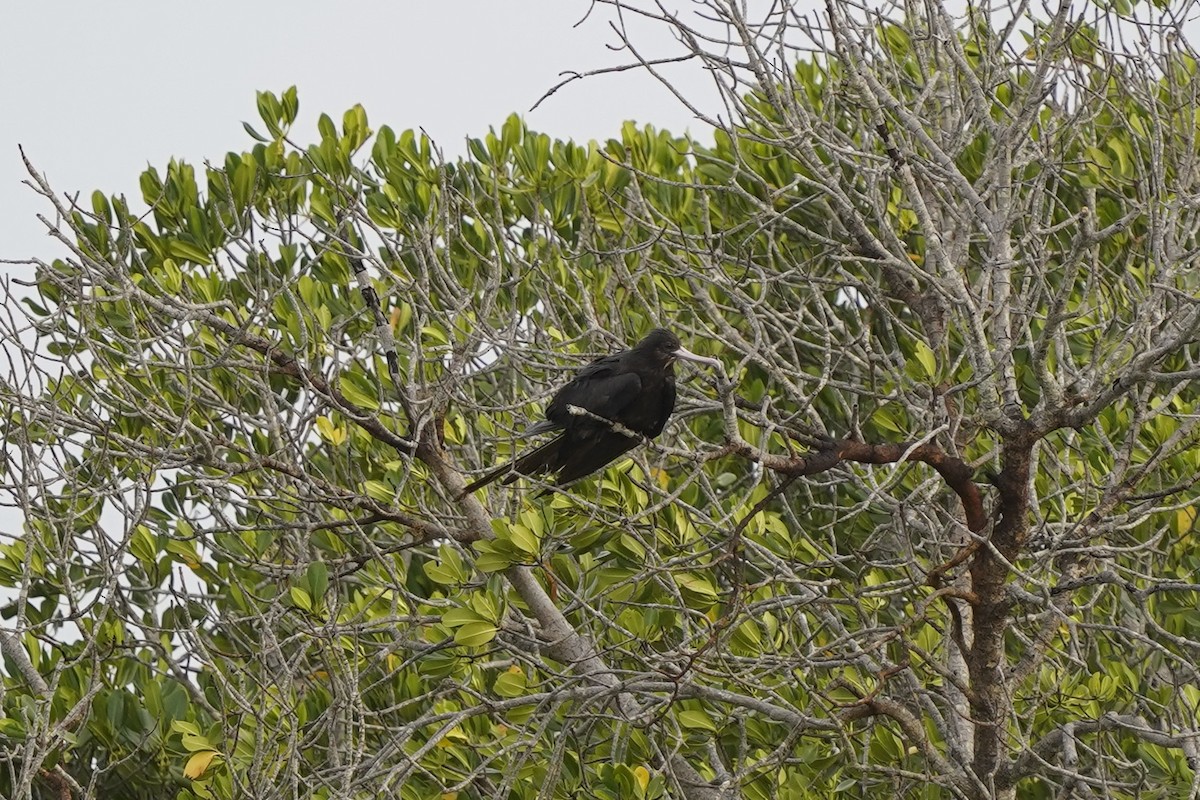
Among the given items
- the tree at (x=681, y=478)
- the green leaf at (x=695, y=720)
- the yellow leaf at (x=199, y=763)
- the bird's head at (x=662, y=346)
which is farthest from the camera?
the yellow leaf at (x=199, y=763)

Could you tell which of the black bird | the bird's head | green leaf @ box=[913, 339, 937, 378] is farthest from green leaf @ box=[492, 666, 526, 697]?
green leaf @ box=[913, 339, 937, 378]

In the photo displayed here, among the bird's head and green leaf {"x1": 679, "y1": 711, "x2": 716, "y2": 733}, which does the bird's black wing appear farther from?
green leaf {"x1": 679, "y1": 711, "x2": 716, "y2": 733}

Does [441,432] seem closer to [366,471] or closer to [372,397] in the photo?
[372,397]

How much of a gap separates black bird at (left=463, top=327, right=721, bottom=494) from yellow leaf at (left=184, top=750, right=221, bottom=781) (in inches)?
63.3

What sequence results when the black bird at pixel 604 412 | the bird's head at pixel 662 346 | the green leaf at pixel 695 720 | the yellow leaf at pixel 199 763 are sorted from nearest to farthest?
the black bird at pixel 604 412 < the bird's head at pixel 662 346 < the green leaf at pixel 695 720 < the yellow leaf at pixel 199 763

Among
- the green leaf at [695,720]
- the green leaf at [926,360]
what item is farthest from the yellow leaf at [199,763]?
the green leaf at [926,360]

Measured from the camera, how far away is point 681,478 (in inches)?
290

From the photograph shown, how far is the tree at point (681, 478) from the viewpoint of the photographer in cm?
464

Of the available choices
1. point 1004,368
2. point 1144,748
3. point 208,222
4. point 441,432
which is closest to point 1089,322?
point 1144,748

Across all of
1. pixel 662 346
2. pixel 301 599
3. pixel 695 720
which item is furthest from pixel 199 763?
pixel 662 346

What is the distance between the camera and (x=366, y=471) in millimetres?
7680

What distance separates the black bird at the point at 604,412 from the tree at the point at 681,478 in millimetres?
150

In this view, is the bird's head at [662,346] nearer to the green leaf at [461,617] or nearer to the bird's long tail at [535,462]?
the bird's long tail at [535,462]

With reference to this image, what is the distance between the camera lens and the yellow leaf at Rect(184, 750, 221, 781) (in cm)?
570
